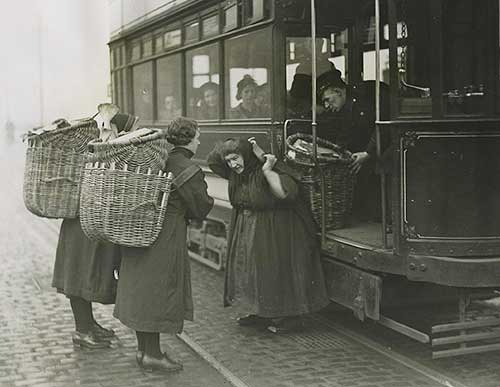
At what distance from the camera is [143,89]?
1198 centimetres

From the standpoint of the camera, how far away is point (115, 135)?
271 inches

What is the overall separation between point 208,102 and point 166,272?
3697 millimetres

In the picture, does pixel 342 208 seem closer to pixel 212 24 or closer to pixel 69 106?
pixel 212 24

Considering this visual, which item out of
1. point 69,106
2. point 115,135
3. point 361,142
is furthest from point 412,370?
point 69,106

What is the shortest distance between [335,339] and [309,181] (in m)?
1.24

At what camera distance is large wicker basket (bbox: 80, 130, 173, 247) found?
5.86 meters

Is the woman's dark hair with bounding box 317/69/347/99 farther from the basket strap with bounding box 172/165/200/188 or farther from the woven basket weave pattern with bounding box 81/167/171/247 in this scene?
the woven basket weave pattern with bounding box 81/167/171/247

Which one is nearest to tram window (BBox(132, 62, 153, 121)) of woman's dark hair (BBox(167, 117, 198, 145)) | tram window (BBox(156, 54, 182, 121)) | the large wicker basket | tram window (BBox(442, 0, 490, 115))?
tram window (BBox(156, 54, 182, 121))

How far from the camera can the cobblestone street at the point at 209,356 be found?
5984 mm

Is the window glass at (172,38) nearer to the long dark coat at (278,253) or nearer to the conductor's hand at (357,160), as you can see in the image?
the long dark coat at (278,253)

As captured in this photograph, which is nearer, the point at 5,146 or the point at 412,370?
the point at 412,370

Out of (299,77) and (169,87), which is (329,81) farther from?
(169,87)

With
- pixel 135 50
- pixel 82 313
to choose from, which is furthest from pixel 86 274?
pixel 135 50

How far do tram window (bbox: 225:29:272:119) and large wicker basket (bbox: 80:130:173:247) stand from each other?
196 centimetres
